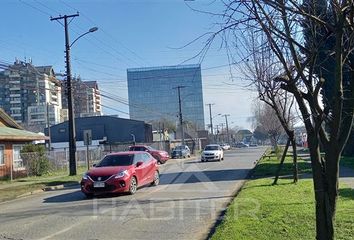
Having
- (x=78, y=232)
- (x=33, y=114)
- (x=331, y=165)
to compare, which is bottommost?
(x=78, y=232)

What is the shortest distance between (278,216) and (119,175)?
7864mm

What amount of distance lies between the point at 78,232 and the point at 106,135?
263ft

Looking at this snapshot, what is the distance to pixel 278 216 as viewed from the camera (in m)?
9.57

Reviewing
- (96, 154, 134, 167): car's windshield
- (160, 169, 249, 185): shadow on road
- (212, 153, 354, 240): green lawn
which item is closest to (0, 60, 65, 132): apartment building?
(160, 169, 249, 185): shadow on road

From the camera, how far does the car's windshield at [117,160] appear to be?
17.9 metres

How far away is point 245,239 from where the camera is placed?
772cm

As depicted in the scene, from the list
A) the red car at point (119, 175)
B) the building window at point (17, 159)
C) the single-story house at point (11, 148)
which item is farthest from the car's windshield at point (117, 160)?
the building window at point (17, 159)

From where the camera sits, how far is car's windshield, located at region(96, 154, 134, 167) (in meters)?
17.9

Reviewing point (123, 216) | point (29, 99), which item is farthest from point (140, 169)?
point (29, 99)

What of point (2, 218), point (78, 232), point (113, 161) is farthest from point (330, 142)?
point (113, 161)

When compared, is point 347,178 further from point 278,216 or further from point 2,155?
point 2,155

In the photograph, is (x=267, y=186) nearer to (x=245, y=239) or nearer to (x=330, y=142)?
(x=245, y=239)

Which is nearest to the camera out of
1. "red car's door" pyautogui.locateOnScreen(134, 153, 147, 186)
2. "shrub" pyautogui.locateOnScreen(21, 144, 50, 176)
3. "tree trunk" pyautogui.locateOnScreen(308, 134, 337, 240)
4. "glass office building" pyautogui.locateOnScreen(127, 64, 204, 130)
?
"tree trunk" pyautogui.locateOnScreen(308, 134, 337, 240)

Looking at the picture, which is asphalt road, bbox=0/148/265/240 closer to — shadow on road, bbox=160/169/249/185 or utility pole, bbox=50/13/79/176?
shadow on road, bbox=160/169/249/185
